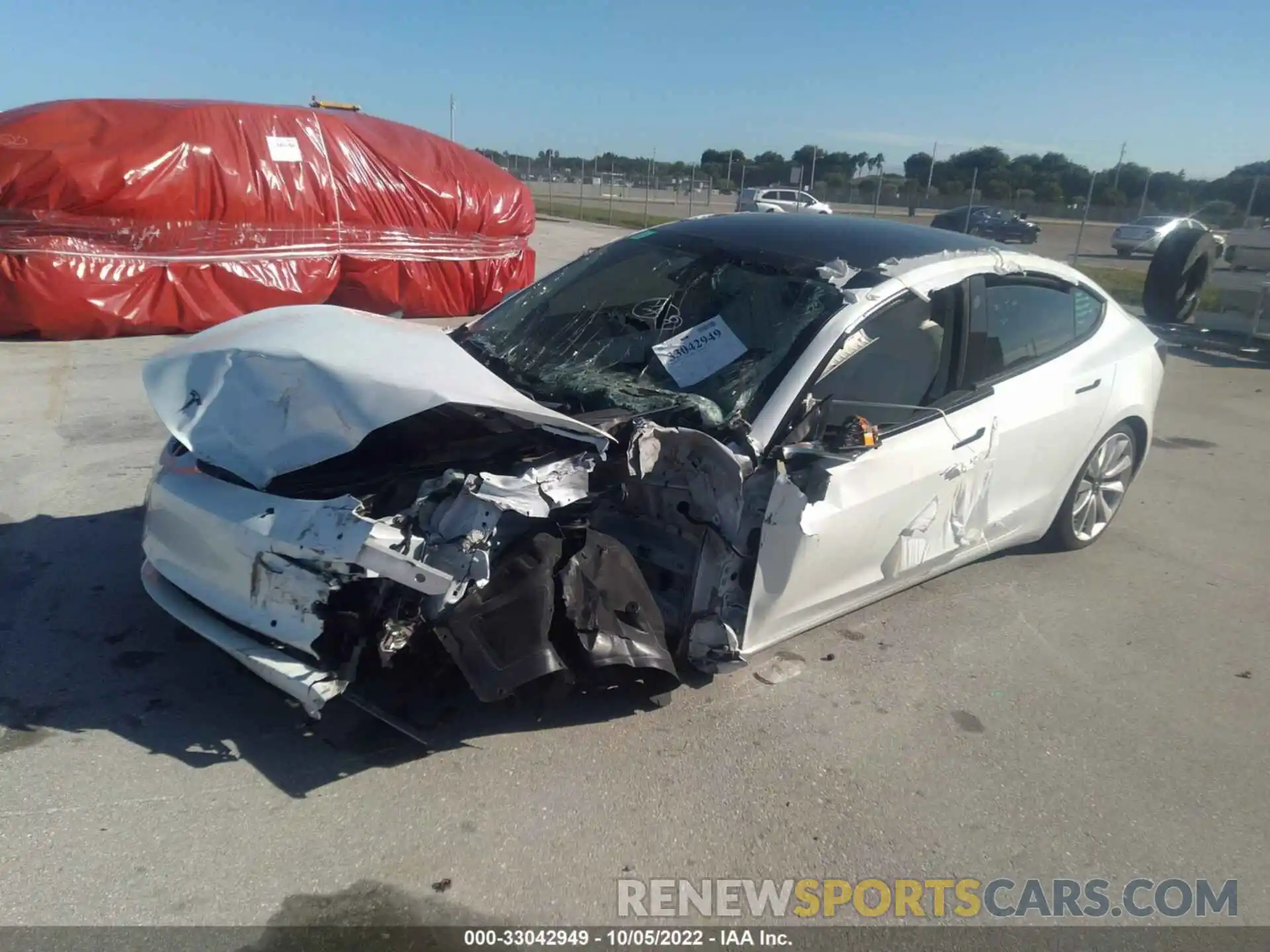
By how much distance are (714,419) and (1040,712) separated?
1730 millimetres

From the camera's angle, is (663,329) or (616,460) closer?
(616,460)

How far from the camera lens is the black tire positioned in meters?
5.00

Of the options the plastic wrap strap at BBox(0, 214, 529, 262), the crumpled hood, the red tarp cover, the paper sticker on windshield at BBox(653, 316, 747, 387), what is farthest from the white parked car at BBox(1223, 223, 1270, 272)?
the crumpled hood

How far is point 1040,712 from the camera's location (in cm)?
377

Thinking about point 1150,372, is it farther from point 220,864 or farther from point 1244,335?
point 1244,335

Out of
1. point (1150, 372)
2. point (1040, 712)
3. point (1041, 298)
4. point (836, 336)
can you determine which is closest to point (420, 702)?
point (836, 336)

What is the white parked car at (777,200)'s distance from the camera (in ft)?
106

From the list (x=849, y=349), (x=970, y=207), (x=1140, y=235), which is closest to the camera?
(x=849, y=349)

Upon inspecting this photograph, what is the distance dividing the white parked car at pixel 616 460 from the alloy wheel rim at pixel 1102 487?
1.47 ft

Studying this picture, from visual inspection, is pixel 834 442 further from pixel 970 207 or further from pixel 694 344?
pixel 970 207

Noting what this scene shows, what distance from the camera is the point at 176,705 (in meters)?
3.37

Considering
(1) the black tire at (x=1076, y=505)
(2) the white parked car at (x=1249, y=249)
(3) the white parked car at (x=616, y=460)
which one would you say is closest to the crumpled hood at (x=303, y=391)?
(3) the white parked car at (x=616, y=460)

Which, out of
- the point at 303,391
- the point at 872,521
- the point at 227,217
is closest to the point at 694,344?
the point at 872,521

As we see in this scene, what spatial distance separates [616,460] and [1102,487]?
126 inches
